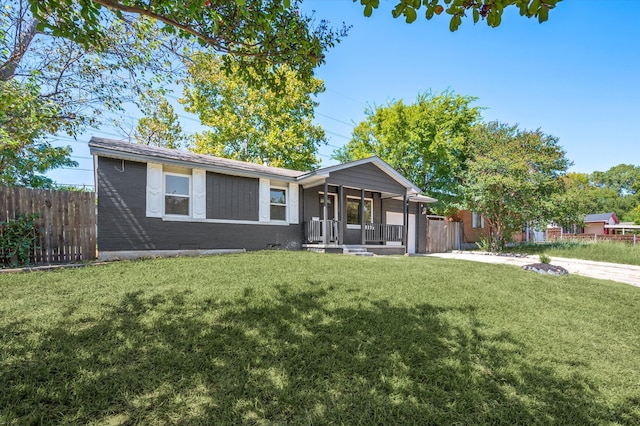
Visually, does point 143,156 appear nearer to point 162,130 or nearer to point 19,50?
point 19,50

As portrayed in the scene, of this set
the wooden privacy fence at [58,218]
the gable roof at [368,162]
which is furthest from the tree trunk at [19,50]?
the gable roof at [368,162]

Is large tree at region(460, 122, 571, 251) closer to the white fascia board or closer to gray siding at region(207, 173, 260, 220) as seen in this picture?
the white fascia board

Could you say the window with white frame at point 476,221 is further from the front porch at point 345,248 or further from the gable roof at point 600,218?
the gable roof at point 600,218

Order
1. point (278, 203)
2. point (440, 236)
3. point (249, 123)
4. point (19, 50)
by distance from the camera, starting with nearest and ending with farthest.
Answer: point (19, 50)
point (278, 203)
point (440, 236)
point (249, 123)

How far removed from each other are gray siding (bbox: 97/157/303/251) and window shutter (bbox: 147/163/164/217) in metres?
0.12

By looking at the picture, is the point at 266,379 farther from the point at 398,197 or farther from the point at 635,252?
the point at 635,252

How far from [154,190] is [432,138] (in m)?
16.5

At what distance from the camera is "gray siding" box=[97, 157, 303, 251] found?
7.52m

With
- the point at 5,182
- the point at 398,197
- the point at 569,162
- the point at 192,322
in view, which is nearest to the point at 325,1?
the point at 192,322

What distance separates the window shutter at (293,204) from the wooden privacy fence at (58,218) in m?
6.14

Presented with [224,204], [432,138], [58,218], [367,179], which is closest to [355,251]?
[367,179]

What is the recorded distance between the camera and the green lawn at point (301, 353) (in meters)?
2.10

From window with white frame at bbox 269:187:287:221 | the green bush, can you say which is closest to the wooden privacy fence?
the green bush

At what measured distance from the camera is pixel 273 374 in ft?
8.07
